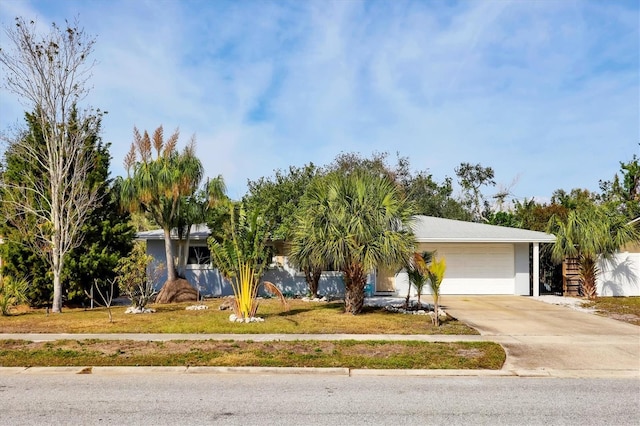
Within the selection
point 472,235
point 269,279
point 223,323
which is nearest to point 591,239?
point 472,235

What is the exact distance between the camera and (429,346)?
402 inches

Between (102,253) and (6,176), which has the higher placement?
(6,176)

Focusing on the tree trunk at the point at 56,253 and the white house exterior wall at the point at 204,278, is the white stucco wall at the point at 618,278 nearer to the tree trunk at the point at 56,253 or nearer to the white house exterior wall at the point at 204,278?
the white house exterior wall at the point at 204,278

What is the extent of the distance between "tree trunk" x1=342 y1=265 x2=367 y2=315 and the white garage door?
27.2 ft

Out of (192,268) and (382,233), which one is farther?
(192,268)

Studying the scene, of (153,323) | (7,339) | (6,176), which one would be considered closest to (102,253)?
(6,176)

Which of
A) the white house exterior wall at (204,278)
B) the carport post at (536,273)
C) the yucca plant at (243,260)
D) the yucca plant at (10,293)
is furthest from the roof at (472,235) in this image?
the yucca plant at (10,293)

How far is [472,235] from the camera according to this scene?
22.1 metres

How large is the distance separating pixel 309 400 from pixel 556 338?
7087 millimetres

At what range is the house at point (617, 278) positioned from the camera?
21.5 meters

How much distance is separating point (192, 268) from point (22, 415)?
16.9 meters

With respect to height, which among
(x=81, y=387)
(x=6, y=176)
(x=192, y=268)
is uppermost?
(x=6, y=176)

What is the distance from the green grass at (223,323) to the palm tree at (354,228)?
1434 millimetres

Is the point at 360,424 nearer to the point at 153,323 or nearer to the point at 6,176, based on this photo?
the point at 153,323
